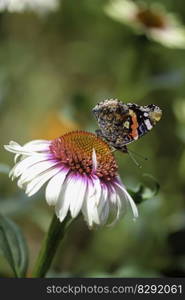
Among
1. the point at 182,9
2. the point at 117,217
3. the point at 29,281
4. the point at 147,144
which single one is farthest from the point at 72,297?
the point at 182,9

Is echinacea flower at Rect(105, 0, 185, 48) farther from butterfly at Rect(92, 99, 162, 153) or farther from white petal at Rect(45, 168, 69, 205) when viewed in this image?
white petal at Rect(45, 168, 69, 205)

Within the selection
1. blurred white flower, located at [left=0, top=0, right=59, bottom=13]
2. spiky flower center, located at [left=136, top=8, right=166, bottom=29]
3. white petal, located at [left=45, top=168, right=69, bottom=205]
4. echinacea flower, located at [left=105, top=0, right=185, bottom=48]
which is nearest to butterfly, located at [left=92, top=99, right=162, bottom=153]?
white petal, located at [left=45, top=168, right=69, bottom=205]

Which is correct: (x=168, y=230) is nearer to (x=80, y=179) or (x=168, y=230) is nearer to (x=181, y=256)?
(x=181, y=256)

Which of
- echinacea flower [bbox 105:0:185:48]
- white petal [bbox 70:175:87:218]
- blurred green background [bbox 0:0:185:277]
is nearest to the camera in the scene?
white petal [bbox 70:175:87:218]

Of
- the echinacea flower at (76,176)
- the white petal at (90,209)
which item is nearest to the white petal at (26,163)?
the echinacea flower at (76,176)

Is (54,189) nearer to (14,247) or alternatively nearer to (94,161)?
(94,161)

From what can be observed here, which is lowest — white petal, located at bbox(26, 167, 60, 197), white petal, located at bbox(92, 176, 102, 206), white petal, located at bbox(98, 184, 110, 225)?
white petal, located at bbox(98, 184, 110, 225)

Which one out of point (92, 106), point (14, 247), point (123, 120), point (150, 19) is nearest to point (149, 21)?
point (150, 19)
